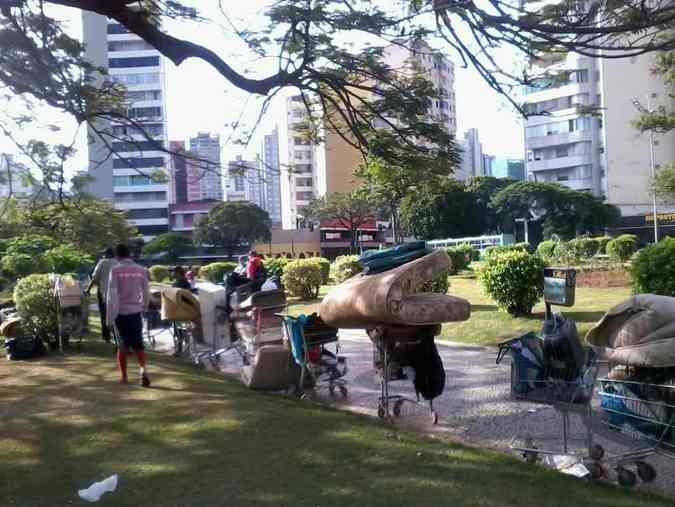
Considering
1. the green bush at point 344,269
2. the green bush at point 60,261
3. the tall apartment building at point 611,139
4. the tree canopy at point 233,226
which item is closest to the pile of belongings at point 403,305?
the green bush at point 60,261

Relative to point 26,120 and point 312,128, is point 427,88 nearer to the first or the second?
point 312,128

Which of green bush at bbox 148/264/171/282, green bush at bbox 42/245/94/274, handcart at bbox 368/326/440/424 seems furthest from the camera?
green bush at bbox 148/264/171/282

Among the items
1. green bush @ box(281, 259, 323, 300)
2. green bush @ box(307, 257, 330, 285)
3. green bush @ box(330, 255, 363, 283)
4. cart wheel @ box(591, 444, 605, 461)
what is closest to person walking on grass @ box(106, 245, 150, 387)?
cart wheel @ box(591, 444, 605, 461)

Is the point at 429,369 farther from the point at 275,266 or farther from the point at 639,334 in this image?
the point at 275,266

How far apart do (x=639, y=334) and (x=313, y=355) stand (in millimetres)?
4048

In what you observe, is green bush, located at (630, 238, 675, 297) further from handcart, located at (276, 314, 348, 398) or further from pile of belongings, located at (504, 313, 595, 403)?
pile of belongings, located at (504, 313, 595, 403)

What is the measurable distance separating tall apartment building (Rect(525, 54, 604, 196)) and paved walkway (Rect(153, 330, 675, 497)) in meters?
59.9

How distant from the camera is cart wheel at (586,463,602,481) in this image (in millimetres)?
4728

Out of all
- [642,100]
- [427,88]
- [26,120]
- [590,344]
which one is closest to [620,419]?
[590,344]

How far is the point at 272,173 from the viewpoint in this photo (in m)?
11.4

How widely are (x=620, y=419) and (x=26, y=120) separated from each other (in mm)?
11512

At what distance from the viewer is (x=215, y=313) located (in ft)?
33.1

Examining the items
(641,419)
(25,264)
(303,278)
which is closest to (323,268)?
(303,278)

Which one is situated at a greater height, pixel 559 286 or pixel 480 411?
pixel 559 286
